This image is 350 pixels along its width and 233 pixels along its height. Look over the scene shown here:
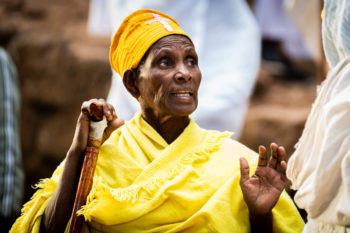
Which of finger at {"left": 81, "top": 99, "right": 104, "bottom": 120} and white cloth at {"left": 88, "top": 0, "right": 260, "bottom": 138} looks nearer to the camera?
finger at {"left": 81, "top": 99, "right": 104, "bottom": 120}

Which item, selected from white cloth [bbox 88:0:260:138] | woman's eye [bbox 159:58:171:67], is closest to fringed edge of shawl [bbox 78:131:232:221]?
woman's eye [bbox 159:58:171:67]

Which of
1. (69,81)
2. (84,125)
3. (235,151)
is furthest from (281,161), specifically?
(69,81)

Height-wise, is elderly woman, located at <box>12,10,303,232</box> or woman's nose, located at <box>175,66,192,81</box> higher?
woman's nose, located at <box>175,66,192,81</box>

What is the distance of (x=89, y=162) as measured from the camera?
263 cm

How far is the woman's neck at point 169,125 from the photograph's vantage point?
2865 millimetres

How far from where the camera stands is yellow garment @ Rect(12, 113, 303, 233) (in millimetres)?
2566

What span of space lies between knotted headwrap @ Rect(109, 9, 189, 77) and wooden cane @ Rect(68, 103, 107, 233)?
1.34 feet

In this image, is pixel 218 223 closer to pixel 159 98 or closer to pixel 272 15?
pixel 159 98

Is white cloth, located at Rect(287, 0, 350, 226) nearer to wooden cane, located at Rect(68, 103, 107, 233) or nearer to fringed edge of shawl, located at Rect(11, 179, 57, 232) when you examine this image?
wooden cane, located at Rect(68, 103, 107, 233)

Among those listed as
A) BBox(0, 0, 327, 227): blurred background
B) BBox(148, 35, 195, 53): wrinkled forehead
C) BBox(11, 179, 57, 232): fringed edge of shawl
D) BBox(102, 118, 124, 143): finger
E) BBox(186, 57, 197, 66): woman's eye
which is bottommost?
BBox(0, 0, 327, 227): blurred background

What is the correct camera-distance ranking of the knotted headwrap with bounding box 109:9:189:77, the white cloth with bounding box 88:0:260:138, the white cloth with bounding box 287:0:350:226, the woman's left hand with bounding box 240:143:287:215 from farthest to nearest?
1. the white cloth with bounding box 88:0:260:138
2. the knotted headwrap with bounding box 109:9:189:77
3. the woman's left hand with bounding box 240:143:287:215
4. the white cloth with bounding box 287:0:350:226

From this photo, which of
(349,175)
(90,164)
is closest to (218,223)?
(90,164)

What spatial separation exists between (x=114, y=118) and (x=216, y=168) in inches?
25.9

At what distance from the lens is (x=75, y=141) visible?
2.70 meters
